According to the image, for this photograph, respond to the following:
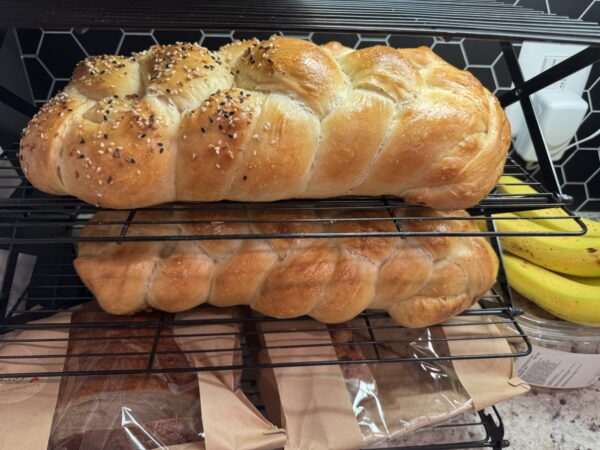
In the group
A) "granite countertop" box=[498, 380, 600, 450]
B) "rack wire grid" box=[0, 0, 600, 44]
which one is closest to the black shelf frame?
"rack wire grid" box=[0, 0, 600, 44]

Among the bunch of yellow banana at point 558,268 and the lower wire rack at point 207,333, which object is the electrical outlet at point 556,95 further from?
the lower wire rack at point 207,333

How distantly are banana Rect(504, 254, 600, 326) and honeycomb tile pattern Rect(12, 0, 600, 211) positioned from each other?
0.64m

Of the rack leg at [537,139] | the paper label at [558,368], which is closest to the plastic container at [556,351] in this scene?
the paper label at [558,368]

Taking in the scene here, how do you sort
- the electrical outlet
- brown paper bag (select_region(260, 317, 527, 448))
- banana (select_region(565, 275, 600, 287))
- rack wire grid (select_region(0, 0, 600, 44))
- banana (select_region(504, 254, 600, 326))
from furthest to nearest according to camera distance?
the electrical outlet, banana (select_region(565, 275, 600, 287)), banana (select_region(504, 254, 600, 326)), brown paper bag (select_region(260, 317, 527, 448)), rack wire grid (select_region(0, 0, 600, 44))

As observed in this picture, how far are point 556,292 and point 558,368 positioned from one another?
8.6 inches

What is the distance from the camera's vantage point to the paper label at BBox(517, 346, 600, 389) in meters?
1.16

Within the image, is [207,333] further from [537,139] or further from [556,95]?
[556,95]

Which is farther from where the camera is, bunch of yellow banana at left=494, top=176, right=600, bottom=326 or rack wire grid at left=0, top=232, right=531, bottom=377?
bunch of yellow banana at left=494, top=176, right=600, bottom=326

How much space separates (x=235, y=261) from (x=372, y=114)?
0.42 m

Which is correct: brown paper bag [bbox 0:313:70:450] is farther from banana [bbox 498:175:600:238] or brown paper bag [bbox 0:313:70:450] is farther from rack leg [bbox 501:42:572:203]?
banana [bbox 498:175:600:238]

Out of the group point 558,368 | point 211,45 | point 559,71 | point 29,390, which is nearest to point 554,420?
point 558,368

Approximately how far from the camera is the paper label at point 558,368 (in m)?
1.16

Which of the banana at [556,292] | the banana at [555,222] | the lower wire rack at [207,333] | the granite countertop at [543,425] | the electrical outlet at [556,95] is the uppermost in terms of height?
the electrical outlet at [556,95]

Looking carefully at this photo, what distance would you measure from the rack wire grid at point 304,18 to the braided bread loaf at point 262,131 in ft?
0.20
